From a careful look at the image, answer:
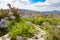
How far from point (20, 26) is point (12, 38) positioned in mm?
334

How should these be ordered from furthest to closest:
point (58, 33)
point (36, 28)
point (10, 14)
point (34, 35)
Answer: point (10, 14), point (36, 28), point (34, 35), point (58, 33)

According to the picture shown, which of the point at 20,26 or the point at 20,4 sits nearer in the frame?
the point at 20,26

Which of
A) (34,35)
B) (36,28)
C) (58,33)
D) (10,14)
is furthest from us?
(10,14)

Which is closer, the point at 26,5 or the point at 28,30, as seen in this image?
the point at 28,30

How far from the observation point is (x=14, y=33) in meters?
2.95

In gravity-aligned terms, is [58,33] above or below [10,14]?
below

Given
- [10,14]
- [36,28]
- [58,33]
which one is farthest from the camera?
[10,14]

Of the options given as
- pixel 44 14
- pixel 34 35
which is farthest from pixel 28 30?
pixel 44 14

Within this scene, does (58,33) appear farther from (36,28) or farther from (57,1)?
(57,1)

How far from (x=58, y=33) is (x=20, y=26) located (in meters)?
0.71

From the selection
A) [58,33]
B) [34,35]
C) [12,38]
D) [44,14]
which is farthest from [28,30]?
[44,14]

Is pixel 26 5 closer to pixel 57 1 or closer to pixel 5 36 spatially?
pixel 57 1

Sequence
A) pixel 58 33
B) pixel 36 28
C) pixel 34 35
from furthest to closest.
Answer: pixel 36 28 < pixel 34 35 < pixel 58 33

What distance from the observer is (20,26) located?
3145 mm
